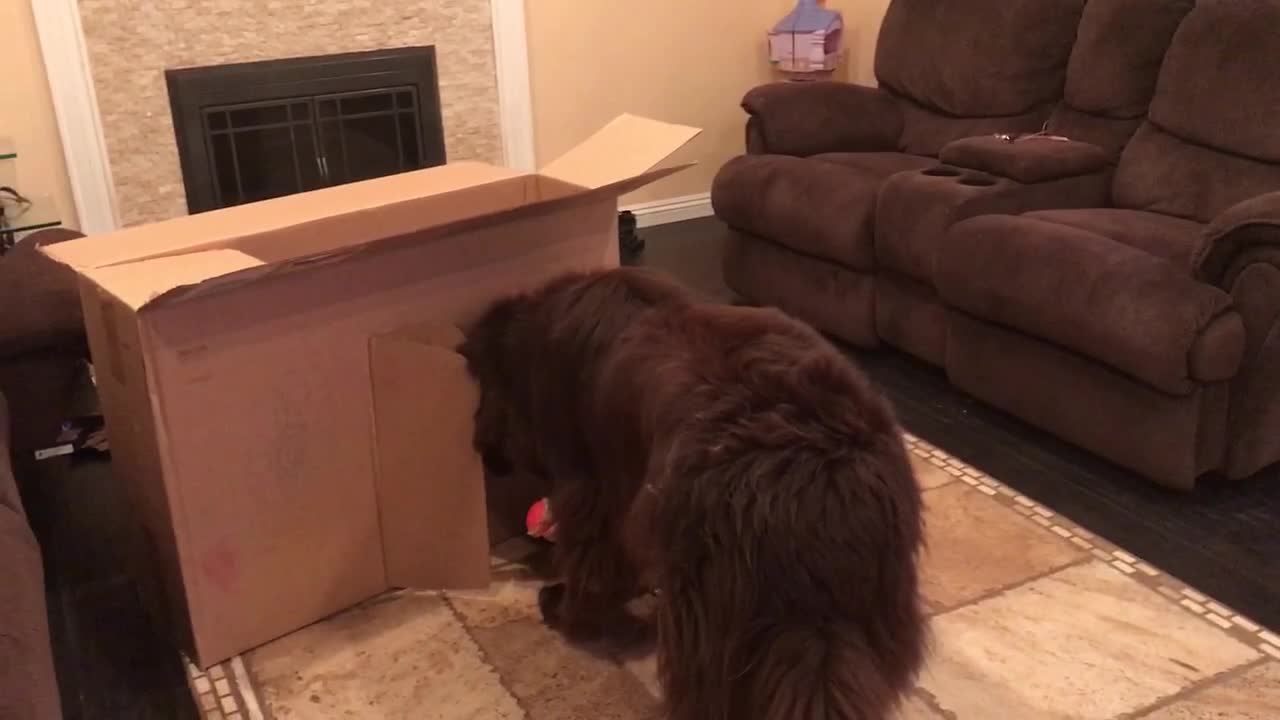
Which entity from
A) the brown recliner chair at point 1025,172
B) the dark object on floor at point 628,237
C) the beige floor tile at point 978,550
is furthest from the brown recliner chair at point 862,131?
the beige floor tile at point 978,550

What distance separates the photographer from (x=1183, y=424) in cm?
215

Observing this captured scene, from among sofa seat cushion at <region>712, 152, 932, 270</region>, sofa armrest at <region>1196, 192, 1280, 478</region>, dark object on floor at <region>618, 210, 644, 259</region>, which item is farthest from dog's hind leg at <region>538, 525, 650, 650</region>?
dark object on floor at <region>618, 210, 644, 259</region>

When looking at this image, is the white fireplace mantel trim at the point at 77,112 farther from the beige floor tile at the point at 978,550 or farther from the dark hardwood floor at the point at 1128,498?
the beige floor tile at the point at 978,550

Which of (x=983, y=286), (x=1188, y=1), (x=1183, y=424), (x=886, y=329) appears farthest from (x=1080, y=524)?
(x=1188, y=1)

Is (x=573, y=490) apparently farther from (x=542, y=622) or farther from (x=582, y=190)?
(x=582, y=190)

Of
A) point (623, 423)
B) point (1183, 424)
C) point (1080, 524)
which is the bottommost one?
point (1080, 524)

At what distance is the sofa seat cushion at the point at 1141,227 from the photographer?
2.38 meters

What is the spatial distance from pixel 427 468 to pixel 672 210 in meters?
2.85

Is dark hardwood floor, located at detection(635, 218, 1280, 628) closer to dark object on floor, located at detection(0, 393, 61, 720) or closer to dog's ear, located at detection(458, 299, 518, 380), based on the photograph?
dog's ear, located at detection(458, 299, 518, 380)

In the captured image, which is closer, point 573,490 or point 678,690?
point 678,690

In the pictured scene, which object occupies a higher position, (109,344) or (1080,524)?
(109,344)

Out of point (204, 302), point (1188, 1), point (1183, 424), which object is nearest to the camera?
point (204, 302)

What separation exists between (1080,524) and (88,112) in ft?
10.1

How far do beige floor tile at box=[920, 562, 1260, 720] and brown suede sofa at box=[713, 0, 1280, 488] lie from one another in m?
0.42
